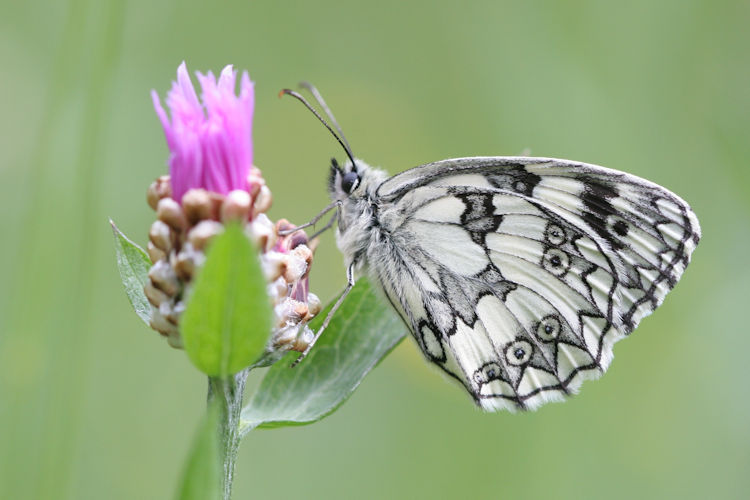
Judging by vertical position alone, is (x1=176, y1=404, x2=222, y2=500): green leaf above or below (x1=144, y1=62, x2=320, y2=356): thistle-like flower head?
below

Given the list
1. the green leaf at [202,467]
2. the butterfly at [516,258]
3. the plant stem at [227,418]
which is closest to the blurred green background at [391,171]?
the plant stem at [227,418]

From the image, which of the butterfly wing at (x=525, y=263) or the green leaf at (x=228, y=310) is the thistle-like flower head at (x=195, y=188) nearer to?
the green leaf at (x=228, y=310)

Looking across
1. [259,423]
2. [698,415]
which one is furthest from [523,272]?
[698,415]

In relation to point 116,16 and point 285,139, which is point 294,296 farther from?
point 285,139

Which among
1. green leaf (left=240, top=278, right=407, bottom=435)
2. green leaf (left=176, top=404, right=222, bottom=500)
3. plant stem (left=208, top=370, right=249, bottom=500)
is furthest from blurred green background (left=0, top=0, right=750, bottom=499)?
green leaf (left=176, top=404, right=222, bottom=500)

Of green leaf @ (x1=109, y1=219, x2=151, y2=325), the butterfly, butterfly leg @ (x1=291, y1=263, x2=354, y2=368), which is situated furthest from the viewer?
the butterfly

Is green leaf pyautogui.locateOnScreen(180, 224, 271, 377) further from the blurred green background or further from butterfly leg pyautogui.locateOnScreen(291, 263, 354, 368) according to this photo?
the blurred green background
